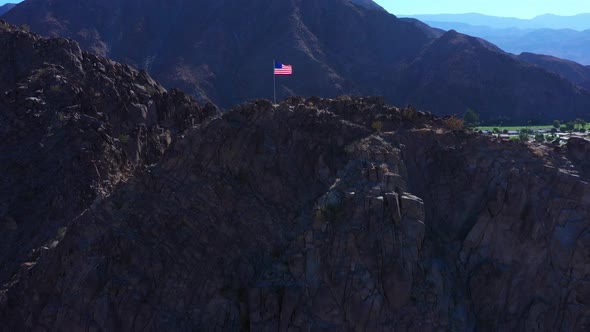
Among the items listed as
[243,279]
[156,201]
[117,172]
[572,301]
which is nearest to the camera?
[572,301]

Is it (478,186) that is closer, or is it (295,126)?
(478,186)

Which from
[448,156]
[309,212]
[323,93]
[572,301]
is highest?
[448,156]

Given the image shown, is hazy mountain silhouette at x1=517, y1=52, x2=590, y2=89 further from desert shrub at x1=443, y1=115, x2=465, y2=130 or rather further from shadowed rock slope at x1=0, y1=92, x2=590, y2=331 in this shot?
shadowed rock slope at x1=0, y1=92, x2=590, y2=331

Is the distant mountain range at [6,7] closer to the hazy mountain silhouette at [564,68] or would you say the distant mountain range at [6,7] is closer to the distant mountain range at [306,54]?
the distant mountain range at [306,54]

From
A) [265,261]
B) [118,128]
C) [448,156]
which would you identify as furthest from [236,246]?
[118,128]

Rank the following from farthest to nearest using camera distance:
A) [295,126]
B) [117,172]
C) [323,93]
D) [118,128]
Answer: [323,93] → [118,128] → [117,172] → [295,126]

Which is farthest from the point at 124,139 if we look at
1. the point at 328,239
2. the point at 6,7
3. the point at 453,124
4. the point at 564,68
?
the point at 6,7

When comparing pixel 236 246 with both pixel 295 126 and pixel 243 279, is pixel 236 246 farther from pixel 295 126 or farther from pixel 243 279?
pixel 295 126

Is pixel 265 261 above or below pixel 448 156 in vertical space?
below
